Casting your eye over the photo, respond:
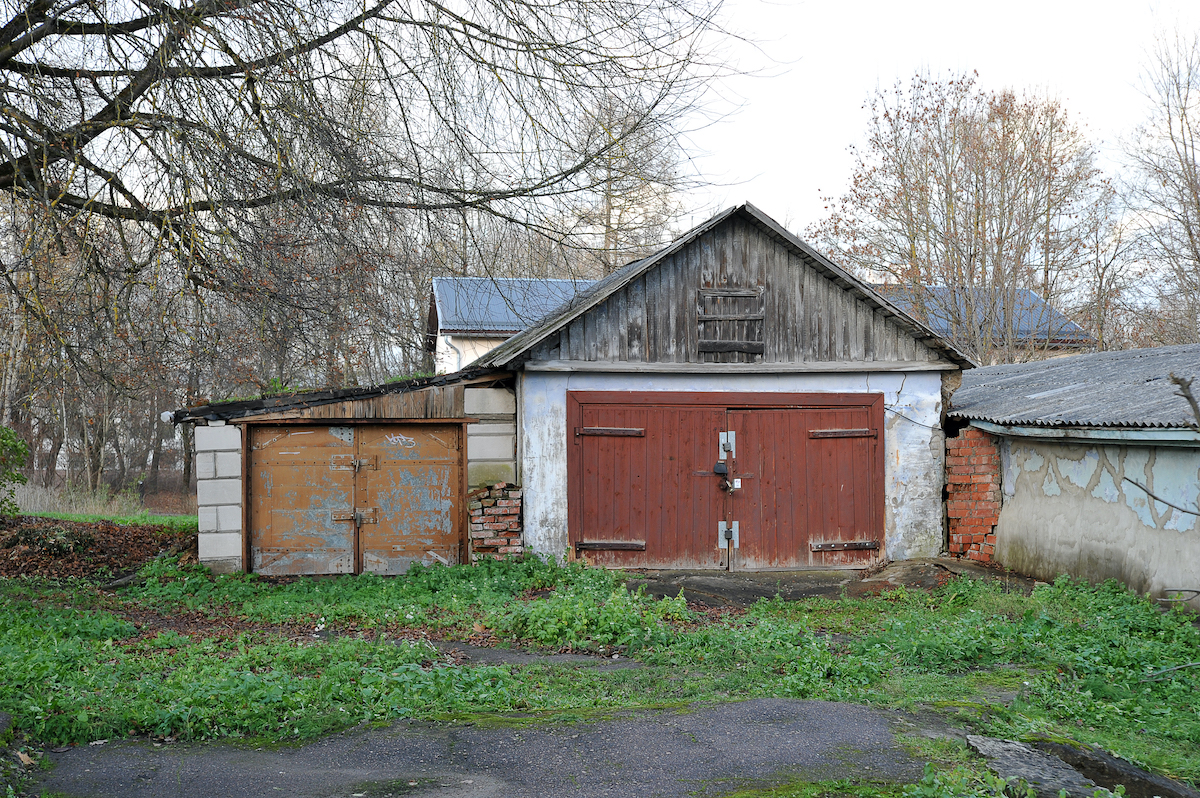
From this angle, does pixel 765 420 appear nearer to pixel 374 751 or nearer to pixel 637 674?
pixel 637 674

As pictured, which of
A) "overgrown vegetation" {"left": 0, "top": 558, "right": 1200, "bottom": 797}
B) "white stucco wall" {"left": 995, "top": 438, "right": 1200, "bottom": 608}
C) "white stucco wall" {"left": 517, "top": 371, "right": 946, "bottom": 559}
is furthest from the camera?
"white stucco wall" {"left": 517, "top": 371, "right": 946, "bottom": 559}

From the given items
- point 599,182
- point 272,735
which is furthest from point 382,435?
point 272,735

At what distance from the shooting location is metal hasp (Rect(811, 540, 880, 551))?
11.8m

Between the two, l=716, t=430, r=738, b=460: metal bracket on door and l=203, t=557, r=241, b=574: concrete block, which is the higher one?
l=716, t=430, r=738, b=460: metal bracket on door

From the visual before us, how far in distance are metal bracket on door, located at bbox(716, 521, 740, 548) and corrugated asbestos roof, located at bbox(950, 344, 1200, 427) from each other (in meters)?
3.38

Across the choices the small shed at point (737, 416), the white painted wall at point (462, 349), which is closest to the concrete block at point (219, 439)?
the small shed at point (737, 416)

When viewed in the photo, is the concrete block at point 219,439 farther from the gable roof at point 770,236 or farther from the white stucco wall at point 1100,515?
the white stucco wall at point 1100,515

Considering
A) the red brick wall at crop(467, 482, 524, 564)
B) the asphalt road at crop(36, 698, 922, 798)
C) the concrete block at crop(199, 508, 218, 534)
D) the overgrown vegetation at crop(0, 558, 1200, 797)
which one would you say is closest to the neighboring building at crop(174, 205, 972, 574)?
the concrete block at crop(199, 508, 218, 534)

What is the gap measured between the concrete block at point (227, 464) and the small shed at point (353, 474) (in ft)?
0.04

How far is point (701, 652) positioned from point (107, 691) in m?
4.08

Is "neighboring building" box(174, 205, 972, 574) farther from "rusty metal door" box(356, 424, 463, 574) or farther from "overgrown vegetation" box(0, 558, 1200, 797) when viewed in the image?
Answer: "overgrown vegetation" box(0, 558, 1200, 797)

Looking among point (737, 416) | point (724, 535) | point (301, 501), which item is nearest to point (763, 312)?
point (737, 416)

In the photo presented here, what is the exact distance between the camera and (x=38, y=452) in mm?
30375

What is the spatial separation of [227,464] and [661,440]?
564 cm
